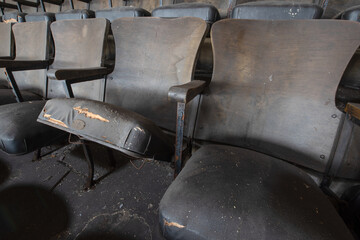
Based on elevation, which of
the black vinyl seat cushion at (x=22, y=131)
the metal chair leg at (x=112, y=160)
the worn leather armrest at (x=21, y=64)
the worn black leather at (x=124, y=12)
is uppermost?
the worn black leather at (x=124, y=12)

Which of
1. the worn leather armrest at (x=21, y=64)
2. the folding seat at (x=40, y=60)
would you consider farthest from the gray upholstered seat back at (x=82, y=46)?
the worn leather armrest at (x=21, y=64)

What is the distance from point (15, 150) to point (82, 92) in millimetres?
652

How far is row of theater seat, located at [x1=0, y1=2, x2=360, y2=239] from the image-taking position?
0.44 metres

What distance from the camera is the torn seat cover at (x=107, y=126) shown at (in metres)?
0.62

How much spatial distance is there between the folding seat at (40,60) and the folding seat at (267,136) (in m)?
0.79

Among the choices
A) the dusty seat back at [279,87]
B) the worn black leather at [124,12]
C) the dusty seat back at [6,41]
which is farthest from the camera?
the dusty seat back at [6,41]

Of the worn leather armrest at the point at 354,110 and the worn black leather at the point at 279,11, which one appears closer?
the worn leather armrest at the point at 354,110

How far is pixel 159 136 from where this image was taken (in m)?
0.72

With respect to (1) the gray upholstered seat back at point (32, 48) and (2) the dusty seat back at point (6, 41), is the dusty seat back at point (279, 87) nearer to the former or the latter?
(1) the gray upholstered seat back at point (32, 48)

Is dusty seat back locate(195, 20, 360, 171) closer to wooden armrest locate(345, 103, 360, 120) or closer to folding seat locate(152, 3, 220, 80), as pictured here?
wooden armrest locate(345, 103, 360, 120)

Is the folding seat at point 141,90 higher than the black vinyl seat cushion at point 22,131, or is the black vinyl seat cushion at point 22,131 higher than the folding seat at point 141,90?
the folding seat at point 141,90

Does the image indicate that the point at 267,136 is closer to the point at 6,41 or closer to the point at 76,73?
the point at 76,73

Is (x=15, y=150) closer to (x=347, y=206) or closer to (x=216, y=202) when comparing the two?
(x=216, y=202)

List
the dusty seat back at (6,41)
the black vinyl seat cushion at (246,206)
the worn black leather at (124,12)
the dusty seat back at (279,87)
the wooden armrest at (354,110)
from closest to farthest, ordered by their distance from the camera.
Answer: the black vinyl seat cushion at (246,206) → the wooden armrest at (354,110) → the dusty seat back at (279,87) → the worn black leather at (124,12) → the dusty seat back at (6,41)
